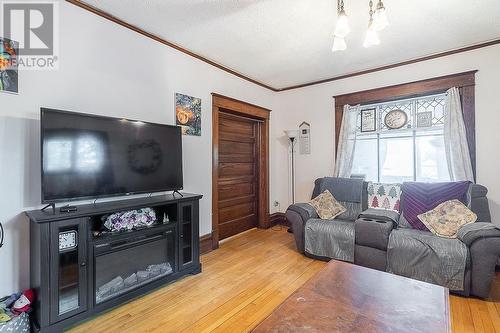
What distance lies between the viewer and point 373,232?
2.61 metres

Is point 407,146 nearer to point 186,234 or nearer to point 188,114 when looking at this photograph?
point 188,114

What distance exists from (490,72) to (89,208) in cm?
438

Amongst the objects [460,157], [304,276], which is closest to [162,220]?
[304,276]

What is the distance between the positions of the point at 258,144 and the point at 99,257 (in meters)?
2.98

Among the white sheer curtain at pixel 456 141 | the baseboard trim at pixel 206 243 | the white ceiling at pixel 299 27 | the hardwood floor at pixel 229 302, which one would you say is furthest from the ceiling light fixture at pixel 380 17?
the baseboard trim at pixel 206 243

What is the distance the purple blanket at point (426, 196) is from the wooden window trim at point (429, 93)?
1.55ft

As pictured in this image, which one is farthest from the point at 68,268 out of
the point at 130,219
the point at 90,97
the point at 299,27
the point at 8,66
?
the point at 299,27

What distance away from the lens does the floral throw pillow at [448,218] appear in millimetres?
2434

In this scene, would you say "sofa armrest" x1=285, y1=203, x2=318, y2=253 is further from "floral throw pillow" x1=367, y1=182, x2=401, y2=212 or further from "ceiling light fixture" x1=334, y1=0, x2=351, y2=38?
"ceiling light fixture" x1=334, y1=0, x2=351, y2=38

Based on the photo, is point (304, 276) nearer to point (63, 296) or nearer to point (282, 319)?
point (282, 319)

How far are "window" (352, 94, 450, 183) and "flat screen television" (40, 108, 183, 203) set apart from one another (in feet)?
9.18

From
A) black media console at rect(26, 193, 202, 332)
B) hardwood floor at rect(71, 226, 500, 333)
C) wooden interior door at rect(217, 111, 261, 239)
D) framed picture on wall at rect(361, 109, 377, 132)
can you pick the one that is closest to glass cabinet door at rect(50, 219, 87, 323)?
black media console at rect(26, 193, 202, 332)

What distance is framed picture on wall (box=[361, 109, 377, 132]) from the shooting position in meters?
3.68

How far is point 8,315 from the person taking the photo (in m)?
1.58
